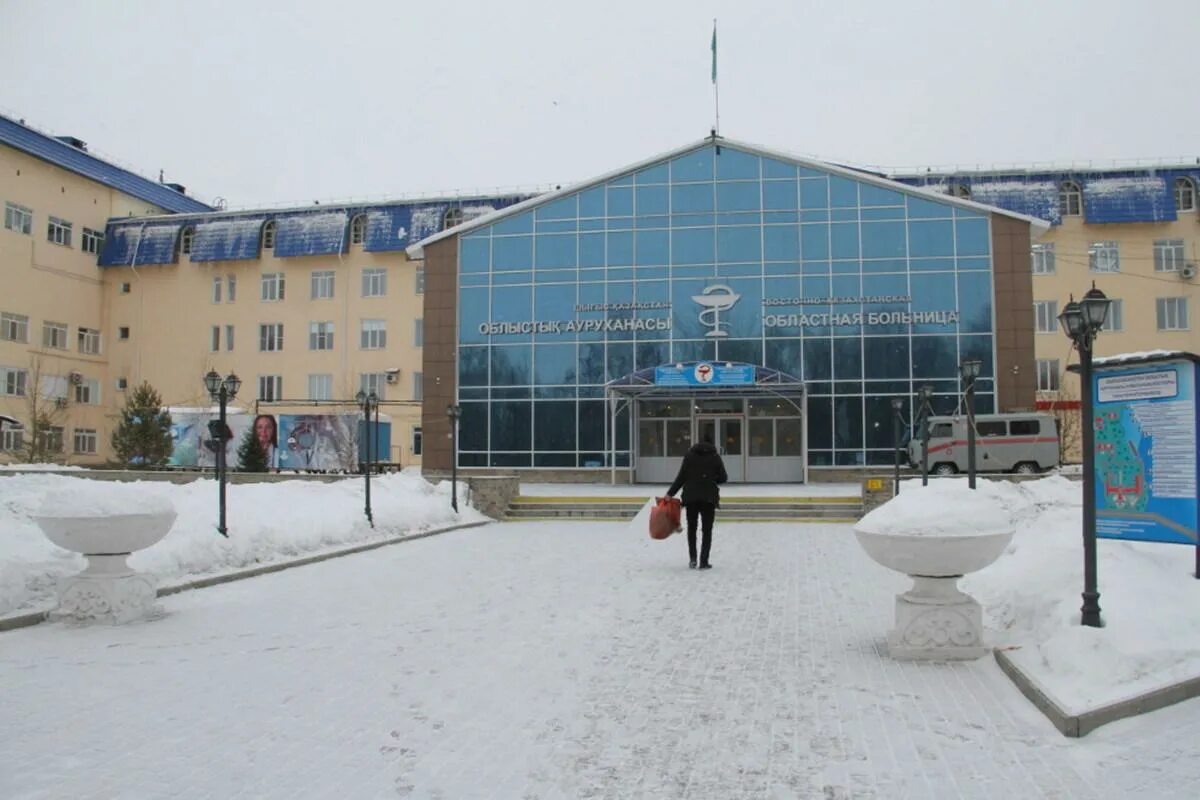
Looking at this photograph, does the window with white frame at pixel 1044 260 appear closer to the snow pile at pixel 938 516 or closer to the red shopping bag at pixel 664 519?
the red shopping bag at pixel 664 519

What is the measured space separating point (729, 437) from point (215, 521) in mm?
22953

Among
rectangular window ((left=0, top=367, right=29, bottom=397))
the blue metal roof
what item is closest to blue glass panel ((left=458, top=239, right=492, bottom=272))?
the blue metal roof

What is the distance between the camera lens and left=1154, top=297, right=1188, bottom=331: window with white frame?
4209cm

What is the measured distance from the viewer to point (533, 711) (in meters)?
5.93

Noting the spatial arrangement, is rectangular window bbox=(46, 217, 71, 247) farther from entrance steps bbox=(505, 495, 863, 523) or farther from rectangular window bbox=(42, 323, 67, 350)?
entrance steps bbox=(505, 495, 863, 523)

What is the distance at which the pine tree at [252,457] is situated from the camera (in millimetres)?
34531

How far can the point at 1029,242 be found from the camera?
107 feet

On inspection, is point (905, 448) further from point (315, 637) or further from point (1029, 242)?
point (315, 637)

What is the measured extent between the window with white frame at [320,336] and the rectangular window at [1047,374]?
1334 inches

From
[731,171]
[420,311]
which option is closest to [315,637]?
[731,171]

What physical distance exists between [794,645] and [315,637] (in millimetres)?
4077

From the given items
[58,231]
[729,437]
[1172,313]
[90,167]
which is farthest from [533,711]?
[90,167]

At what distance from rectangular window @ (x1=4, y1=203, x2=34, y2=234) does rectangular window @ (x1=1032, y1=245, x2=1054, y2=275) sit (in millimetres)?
46472

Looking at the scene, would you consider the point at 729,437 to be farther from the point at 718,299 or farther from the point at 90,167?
the point at 90,167
